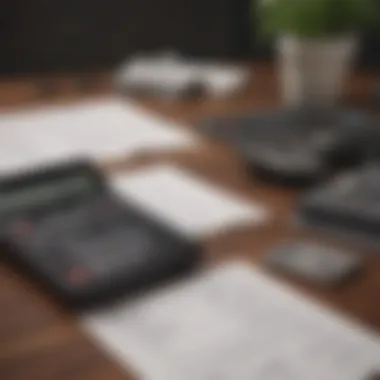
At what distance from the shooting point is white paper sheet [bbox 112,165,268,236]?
1090 millimetres

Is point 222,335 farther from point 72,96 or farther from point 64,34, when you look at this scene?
point 64,34

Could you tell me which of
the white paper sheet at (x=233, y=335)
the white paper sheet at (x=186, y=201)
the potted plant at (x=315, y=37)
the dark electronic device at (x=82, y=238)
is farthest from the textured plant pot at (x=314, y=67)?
the white paper sheet at (x=233, y=335)

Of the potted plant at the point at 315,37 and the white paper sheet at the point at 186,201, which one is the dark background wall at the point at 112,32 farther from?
the white paper sheet at the point at 186,201

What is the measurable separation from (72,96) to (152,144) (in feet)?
→ 1.05

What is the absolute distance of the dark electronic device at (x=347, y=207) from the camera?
1.05 m

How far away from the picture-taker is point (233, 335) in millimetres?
843

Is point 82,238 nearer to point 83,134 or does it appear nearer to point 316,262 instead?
point 316,262

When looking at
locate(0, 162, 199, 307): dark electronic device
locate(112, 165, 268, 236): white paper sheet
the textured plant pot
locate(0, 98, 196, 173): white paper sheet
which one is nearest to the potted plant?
the textured plant pot

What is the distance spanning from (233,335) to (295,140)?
54 cm

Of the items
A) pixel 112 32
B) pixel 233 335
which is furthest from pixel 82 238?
pixel 112 32

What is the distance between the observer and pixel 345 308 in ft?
2.95

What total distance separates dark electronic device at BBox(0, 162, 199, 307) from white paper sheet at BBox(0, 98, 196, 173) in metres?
0.19

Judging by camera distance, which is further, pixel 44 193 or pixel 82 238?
pixel 44 193

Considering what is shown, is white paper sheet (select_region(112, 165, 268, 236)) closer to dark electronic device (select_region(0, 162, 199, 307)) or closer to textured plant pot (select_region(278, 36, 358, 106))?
dark electronic device (select_region(0, 162, 199, 307))
